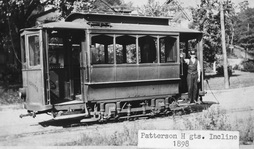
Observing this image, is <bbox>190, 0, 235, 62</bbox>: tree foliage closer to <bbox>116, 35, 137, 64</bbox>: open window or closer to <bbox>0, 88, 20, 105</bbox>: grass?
<bbox>116, 35, 137, 64</bbox>: open window

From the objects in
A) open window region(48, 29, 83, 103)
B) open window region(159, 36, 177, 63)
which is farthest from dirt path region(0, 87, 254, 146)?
open window region(159, 36, 177, 63)

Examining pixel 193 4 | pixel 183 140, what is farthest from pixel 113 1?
pixel 183 140

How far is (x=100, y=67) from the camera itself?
9.09 metres

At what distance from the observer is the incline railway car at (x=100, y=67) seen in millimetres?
8852

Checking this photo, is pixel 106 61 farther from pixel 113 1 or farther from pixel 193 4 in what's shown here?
pixel 113 1

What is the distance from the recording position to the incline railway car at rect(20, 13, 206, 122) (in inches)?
348

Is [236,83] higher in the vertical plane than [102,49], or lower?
lower

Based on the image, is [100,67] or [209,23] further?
[209,23]

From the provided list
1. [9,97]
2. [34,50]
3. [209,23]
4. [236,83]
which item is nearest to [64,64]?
[34,50]

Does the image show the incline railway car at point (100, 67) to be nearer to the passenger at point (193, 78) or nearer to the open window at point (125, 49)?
the open window at point (125, 49)

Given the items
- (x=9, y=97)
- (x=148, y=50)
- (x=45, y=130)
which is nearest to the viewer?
(x=45, y=130)

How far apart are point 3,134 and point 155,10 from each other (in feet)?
53.7

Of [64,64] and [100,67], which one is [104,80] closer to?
[100,67]

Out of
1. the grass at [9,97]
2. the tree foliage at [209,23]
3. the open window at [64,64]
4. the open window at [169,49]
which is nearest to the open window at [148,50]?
the open window at [169,49]
